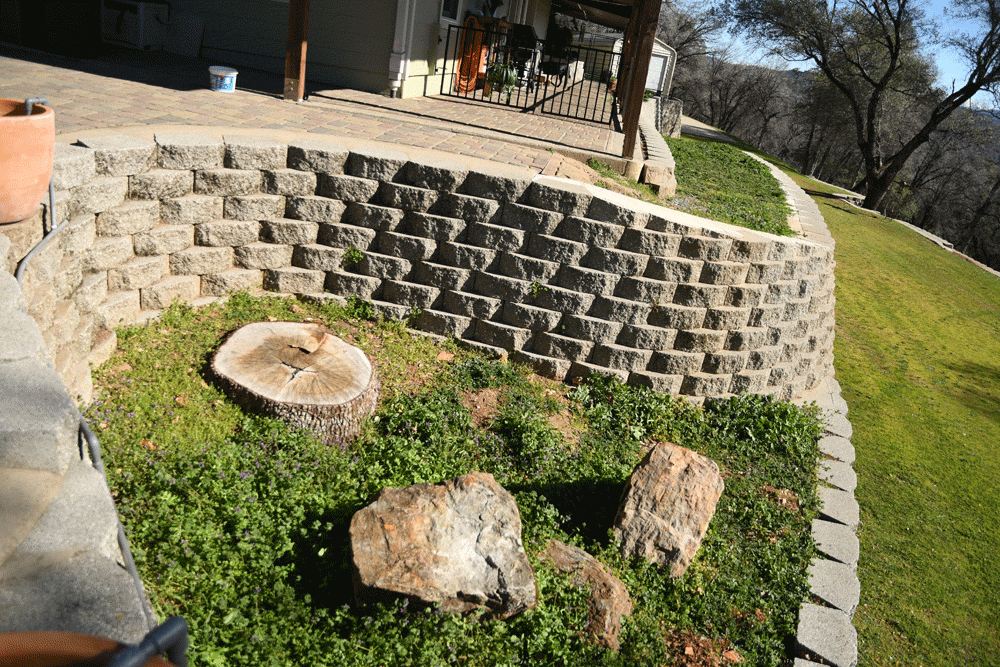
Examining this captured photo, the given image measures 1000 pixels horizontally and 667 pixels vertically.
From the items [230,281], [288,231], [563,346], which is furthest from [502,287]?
[230,281]

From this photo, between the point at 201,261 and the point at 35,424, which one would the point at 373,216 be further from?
the point at 35,424

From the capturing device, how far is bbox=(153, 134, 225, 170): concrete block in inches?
201

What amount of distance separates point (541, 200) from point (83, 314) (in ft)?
11.1

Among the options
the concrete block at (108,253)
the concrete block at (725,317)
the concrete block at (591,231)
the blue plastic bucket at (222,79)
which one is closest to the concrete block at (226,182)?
the concrete block at (108,253)

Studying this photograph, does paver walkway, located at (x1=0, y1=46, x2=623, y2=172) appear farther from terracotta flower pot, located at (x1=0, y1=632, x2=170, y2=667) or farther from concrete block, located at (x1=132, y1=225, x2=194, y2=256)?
terracotta flower pot, located at (x1=0, y1=632, x2=170, y2=667)

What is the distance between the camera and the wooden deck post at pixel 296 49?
7453 mm

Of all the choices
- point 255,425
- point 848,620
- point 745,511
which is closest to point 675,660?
point 848,620

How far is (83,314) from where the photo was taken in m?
4.50

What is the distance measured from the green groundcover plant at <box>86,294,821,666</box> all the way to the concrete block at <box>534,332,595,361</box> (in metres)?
0.26

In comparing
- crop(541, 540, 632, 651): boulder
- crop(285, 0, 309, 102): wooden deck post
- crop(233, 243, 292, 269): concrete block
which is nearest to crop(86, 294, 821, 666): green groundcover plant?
crop(541, 540, 632, 651): boulder

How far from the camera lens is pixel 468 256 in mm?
6047

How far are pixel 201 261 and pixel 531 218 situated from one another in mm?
2607

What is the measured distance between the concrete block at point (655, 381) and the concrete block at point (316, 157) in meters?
3.03

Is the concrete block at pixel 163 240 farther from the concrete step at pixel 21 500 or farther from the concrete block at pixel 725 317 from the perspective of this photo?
the concrete block at pixel 725 317
